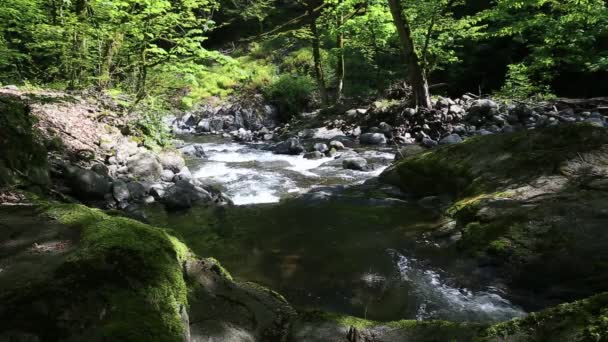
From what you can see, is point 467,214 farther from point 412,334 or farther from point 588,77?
point 588,77

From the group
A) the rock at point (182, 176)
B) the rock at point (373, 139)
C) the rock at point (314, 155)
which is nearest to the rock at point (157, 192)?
the rock at point (182, 176)

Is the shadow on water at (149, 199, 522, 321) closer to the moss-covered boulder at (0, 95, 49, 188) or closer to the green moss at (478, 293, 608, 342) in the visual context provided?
the green moss at (478, 293, 608, 342)

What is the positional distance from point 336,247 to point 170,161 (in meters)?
5.79

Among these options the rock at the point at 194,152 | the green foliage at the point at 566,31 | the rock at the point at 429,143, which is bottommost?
the rock at the point at 194,152

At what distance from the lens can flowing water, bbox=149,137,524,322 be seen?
4.11 meters

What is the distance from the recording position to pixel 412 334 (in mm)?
2598

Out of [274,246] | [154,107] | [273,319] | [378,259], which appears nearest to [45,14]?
[154,107]

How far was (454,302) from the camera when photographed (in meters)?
4.07

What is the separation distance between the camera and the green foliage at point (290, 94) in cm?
2183

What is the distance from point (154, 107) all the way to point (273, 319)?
8237 mm

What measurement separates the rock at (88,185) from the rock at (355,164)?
5205 millimetres

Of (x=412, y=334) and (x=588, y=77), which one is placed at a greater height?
(x=588, y=77)

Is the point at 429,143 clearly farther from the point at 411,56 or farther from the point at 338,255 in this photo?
the point at 338,255

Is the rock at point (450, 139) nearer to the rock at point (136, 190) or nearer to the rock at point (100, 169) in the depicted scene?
the rock at point (136, 190)
